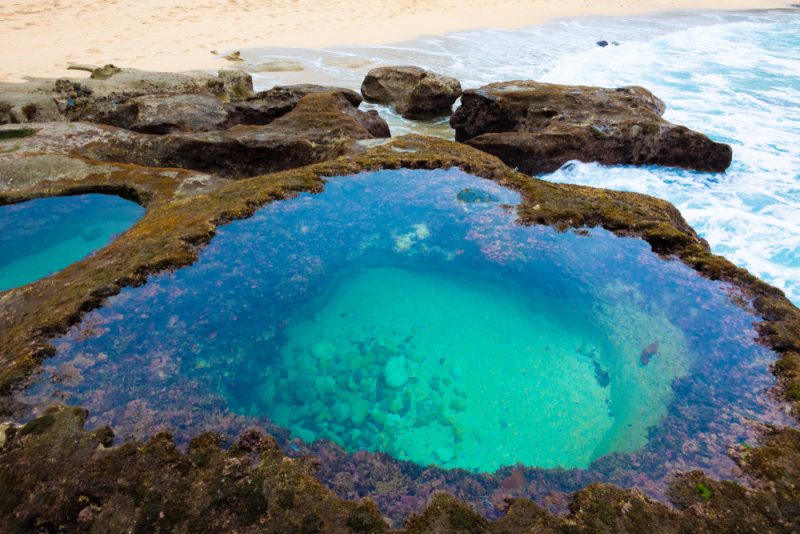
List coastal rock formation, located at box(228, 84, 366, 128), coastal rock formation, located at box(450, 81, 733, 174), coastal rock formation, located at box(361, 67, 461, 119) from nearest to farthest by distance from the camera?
coastal rock formation, located at box(450, 81, 733, 174) → coastal rock formation, located at box(228, 84, 366, 128) → coastal rock formation, located at box(361, 67, 461, 119)

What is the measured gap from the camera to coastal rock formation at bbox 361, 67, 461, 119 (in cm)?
2230

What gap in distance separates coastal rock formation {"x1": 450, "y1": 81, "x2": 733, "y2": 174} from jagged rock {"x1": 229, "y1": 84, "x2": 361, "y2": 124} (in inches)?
253

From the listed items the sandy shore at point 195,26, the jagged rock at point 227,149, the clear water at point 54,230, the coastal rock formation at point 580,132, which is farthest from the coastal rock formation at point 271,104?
the sandy shore at point 195,26

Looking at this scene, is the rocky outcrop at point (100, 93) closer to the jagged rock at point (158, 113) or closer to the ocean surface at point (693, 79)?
the jagged rock at point (158, 113)

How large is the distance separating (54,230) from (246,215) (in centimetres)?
495

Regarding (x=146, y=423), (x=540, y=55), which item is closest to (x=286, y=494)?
(x=146, y=423)

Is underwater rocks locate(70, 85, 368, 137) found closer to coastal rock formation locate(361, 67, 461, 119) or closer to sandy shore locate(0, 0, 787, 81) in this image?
coastal rock formation locate(361, 67, 461, 119)

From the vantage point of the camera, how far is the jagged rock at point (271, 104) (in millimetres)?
18938

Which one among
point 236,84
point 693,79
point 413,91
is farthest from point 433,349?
point 693,79

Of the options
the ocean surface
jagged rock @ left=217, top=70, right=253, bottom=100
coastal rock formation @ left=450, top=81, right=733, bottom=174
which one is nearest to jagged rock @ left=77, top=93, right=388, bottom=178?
coastal rock formation @ left=450, top=81, right=733, bottom=174

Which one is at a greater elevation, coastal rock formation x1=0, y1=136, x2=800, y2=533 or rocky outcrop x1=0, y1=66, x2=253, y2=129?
rocky outcrop x1=0, y1=66, x2=253, y2=129

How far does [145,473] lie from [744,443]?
6.75m

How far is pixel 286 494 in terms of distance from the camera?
485cm

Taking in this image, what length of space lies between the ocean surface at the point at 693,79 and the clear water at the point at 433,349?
7.36 m
